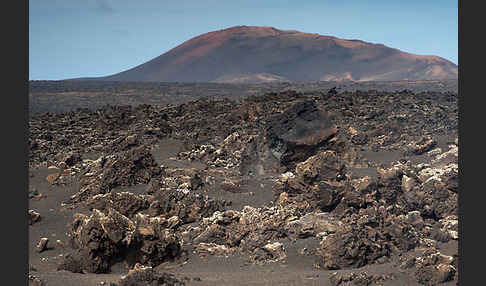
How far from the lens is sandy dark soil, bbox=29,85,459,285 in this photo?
696 cm

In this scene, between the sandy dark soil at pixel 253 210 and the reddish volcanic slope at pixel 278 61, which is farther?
the reddish volcanic slope at pixel 278 61

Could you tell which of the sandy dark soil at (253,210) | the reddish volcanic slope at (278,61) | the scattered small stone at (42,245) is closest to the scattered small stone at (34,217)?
the sandy dark soil at (253,210)

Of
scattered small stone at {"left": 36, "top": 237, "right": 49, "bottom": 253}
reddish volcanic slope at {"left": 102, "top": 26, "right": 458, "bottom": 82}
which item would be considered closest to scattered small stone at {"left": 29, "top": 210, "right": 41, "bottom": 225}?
scattered small stone at {"left": 36, "top": 237, "right": 49, "bottom": 253}

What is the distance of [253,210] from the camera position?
934 cm

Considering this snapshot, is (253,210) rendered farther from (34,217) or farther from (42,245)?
(34,217)

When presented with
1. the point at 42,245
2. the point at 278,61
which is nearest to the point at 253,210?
→ the point at 42,245

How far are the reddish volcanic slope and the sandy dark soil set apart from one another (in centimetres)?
9084

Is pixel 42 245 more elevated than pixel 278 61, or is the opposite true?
pixel 278 61

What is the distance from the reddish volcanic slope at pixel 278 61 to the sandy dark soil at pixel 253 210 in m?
90.8

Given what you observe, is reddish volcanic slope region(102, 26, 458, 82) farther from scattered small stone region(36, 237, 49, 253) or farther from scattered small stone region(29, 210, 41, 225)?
scattered small stone region(36, 237, 49, 253)

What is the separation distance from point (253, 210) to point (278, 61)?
11878 cm

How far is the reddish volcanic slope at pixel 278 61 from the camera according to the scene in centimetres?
11294

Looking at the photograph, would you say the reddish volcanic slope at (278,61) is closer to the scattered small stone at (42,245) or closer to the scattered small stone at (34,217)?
the scattered small stone at (34,217)

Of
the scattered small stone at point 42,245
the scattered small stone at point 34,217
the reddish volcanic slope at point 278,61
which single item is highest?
the reddish volcanic slope at point 278,61
